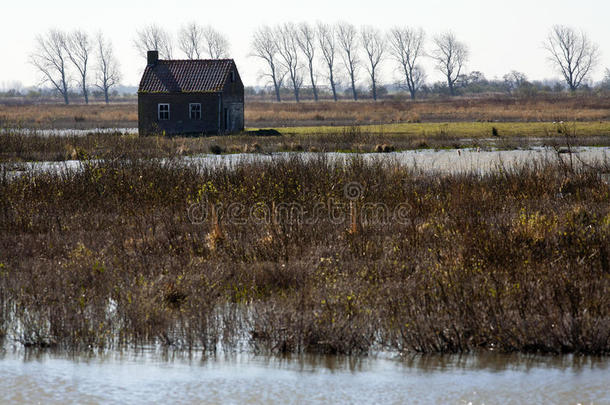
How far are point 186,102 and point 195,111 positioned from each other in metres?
0.80

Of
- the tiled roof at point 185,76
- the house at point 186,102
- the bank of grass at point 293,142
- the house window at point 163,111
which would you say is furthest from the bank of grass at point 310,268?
the tiled roof at point 185,76

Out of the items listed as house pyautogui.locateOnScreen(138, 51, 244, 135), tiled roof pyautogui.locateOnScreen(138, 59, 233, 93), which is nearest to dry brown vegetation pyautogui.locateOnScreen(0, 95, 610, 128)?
tiled roof pyautogui.locateOnScreen(138, 59, 233, 93)

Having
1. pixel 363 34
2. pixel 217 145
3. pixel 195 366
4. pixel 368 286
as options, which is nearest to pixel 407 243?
pixel 368 286

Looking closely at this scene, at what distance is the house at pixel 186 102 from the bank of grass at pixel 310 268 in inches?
1181

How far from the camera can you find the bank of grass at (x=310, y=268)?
7816 mm

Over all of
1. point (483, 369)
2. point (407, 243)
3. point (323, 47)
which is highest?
point (323, 47)

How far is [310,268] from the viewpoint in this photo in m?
9.98

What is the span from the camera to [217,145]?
118ft

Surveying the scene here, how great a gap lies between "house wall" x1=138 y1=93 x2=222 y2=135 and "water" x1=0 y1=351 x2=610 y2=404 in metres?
39.1

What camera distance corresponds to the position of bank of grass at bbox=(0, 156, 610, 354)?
308 inches

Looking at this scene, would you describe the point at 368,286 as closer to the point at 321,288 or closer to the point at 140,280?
the point at 321,288

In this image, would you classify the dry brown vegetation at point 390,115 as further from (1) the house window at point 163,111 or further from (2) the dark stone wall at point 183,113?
(1) the house window at point 163,111

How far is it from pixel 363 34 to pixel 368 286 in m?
123

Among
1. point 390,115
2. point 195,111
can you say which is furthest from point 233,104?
point 390,115
